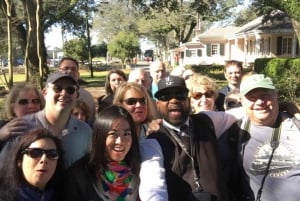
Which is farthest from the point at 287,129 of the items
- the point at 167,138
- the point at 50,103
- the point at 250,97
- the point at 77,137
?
the point at 50,103

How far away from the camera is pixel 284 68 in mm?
23328

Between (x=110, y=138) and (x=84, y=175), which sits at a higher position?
(x=110, y=138)

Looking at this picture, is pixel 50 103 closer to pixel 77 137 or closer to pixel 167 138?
pixel 77 137

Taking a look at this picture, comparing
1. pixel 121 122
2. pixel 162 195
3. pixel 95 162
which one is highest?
pixel 121 122

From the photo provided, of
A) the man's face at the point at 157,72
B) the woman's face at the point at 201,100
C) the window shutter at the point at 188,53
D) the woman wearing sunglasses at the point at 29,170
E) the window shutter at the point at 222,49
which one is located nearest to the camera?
the woman wearing sunglasses at the point at 29,170

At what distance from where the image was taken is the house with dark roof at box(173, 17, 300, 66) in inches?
1512

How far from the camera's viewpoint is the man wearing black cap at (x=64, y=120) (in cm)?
328

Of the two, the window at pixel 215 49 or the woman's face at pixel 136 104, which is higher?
the window at pixel 215 49

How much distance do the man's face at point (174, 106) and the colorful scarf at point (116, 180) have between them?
1.96 ft

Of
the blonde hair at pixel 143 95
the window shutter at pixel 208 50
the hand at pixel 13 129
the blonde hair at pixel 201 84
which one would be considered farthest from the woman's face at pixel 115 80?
the window shutter at pixel 208 50

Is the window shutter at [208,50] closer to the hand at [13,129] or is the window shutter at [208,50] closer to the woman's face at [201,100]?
the woman's face at [201,100]

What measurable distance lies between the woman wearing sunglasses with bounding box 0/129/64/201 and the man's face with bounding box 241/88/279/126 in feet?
4.75

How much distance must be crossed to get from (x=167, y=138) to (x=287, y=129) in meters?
0.88

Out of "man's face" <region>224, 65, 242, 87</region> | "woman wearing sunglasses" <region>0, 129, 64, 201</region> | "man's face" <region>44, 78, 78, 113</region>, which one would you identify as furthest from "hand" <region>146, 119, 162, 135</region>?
"man's face" <region>224, 65, 242, 87</region>
